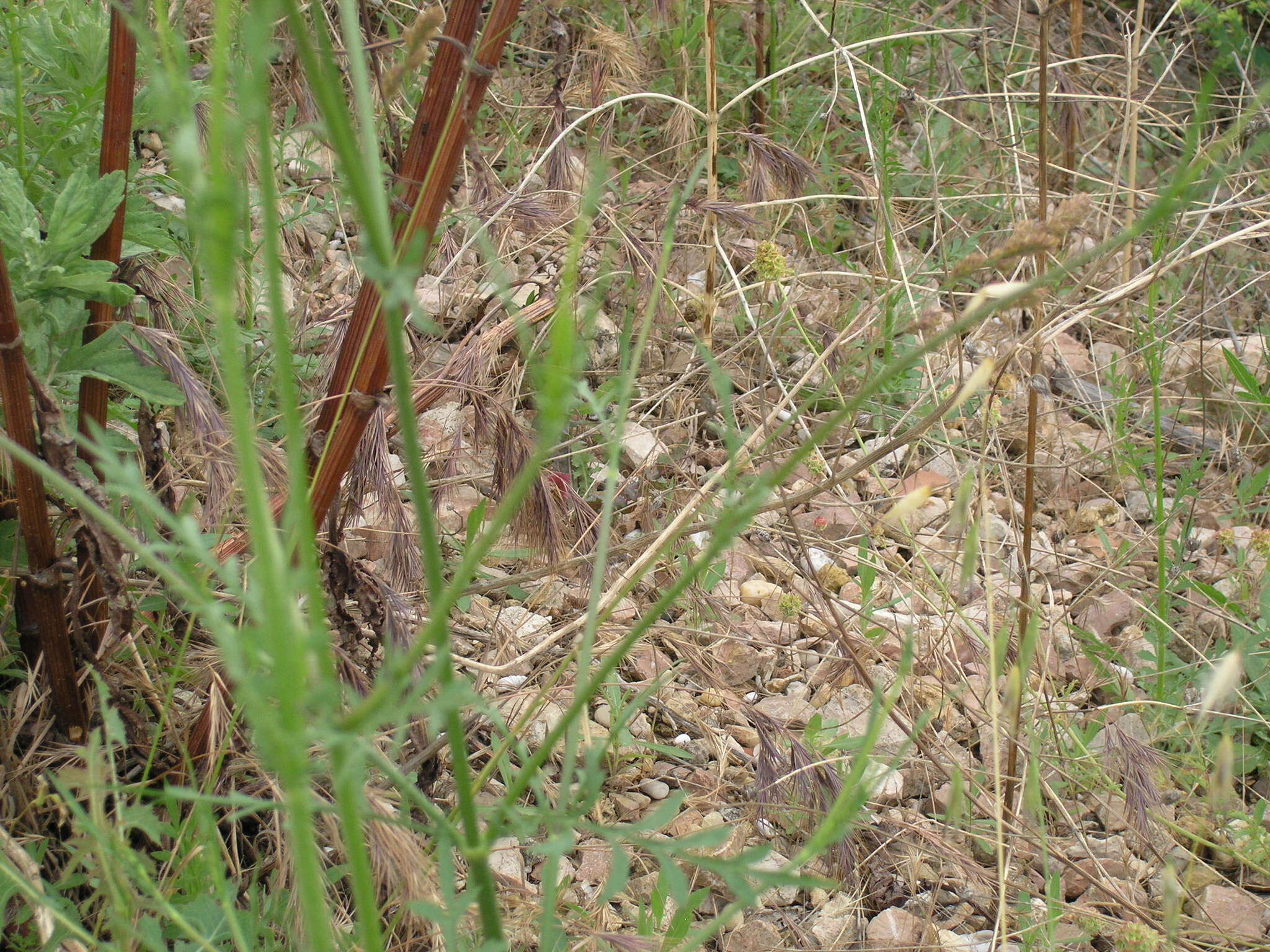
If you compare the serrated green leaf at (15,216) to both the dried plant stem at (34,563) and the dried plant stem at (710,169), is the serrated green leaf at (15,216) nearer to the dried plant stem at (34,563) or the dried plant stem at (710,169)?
the dried plant stem at (34,563)

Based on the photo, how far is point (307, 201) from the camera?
2.21 metres

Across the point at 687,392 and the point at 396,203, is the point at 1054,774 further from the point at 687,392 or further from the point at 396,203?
the point at 396,203

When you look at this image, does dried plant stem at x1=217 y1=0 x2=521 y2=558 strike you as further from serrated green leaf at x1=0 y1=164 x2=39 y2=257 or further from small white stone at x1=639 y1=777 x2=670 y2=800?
small white stone at x1=639 y1=777 x2=670 y2=800

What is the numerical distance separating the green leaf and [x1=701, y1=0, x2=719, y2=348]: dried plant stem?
2.85ft

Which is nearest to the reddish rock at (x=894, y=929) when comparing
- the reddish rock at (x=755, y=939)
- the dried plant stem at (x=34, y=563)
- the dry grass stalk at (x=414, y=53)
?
the reddish rock at (x=755, y=939)

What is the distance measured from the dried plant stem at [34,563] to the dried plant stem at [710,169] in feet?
3.27

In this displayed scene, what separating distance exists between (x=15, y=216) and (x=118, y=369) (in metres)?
0.18

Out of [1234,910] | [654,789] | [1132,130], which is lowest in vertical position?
[1234,910]

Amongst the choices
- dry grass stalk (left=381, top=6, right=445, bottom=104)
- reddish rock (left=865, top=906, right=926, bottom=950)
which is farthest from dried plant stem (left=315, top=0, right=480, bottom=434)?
reddish rock (left=865, top=906, right=926, bottom=950)

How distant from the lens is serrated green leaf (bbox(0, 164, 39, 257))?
1061mm

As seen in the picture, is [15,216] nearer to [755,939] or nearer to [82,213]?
[82,213]

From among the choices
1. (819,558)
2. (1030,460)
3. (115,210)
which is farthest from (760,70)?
(115,210)

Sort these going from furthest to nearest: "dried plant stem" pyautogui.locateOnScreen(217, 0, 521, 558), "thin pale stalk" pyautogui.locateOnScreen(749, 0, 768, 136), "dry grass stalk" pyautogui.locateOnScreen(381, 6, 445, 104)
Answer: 1. "thin pale stalk" pyautogui.locateOnScreen(749, 0, 768, 136)
2. "dried plant stem" pyautogui.locateOnScreen(217, 0, 521, 558)
3. "dry grass stalk" pyautogui.locateOnScreen(381, 6, 445, 104)

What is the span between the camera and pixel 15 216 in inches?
42.3
